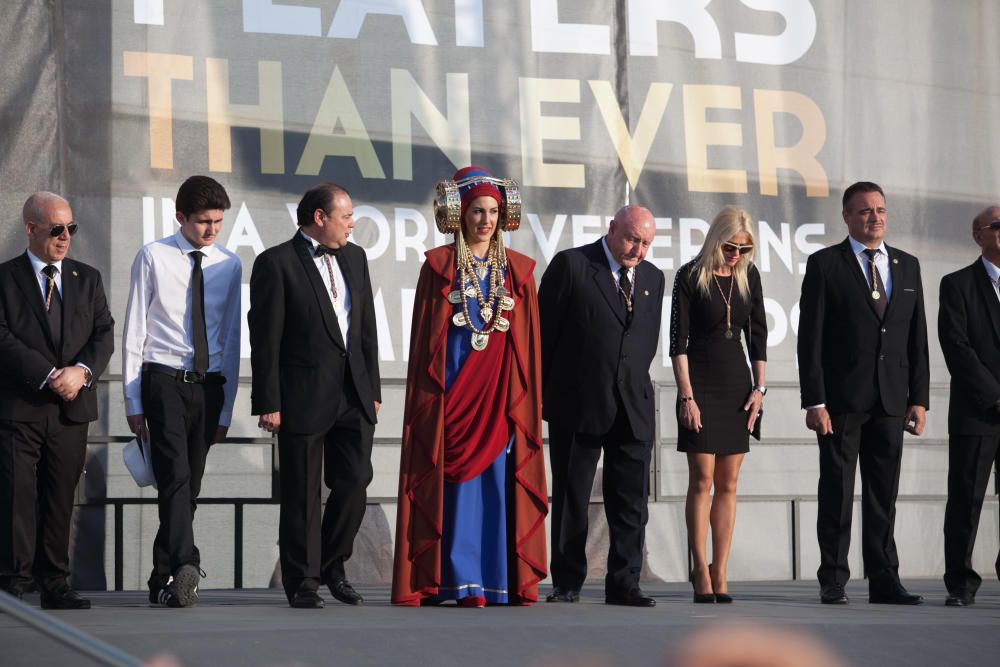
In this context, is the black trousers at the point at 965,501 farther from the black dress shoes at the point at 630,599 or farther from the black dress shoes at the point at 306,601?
the black dress shoes at the point at 306,601

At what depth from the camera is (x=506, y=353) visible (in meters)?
5.30

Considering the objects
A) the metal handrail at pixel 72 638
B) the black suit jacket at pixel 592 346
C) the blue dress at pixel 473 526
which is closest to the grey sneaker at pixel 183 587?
the blue dress at pixel 473 526

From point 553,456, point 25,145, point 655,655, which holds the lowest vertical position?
point 655,655

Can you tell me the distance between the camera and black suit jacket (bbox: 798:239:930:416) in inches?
224

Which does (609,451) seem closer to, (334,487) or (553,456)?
(553,456)

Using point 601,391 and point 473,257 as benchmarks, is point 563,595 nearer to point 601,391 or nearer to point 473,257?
point 601,391

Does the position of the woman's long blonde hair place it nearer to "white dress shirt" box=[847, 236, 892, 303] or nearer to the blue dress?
"white dress shirt" box=[847, 236, 892, 303]

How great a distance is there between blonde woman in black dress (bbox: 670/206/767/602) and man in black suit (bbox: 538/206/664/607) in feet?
0.46

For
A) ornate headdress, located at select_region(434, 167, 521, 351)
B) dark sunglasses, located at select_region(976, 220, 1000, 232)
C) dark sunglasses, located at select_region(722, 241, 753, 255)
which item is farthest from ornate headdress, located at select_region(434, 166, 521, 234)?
dark sunglasses, located at select_region(976, 220, 1000, 232)

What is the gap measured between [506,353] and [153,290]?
1210 millimetres

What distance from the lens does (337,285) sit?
17.6 feet

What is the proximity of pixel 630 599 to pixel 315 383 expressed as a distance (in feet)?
4.31

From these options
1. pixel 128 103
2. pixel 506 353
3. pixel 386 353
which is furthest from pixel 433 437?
pixel 128 103

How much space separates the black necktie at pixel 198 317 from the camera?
5.24 meters
